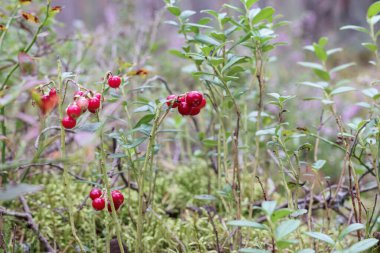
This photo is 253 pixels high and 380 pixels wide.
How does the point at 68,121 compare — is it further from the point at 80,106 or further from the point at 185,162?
the point at 185,162

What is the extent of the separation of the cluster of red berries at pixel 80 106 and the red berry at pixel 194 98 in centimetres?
18

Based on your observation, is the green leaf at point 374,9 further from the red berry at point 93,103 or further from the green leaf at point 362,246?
the red berry at point 93,103

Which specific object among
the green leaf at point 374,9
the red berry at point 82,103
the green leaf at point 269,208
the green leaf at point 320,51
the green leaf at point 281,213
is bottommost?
the green leaf at point 281,213

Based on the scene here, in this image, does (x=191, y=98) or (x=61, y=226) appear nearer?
(x=191, y=98)

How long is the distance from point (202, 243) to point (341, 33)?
6604 millimetres

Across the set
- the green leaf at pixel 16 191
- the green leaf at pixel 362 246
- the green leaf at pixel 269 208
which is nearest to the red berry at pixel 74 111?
the green leaf at pixel 16 191

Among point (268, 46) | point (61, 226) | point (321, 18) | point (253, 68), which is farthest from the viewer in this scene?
point (321, 18)

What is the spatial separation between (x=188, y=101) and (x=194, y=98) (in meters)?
0.02

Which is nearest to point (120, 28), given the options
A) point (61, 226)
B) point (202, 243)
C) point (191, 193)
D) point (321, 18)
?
point (191, 193)

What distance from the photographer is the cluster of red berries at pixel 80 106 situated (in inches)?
32.5

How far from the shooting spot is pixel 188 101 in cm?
89

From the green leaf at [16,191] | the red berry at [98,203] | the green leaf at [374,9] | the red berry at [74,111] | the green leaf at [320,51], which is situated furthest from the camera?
the green leaf at [320,51]

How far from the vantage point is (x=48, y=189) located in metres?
1.54

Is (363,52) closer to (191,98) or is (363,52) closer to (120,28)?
(120,28)
